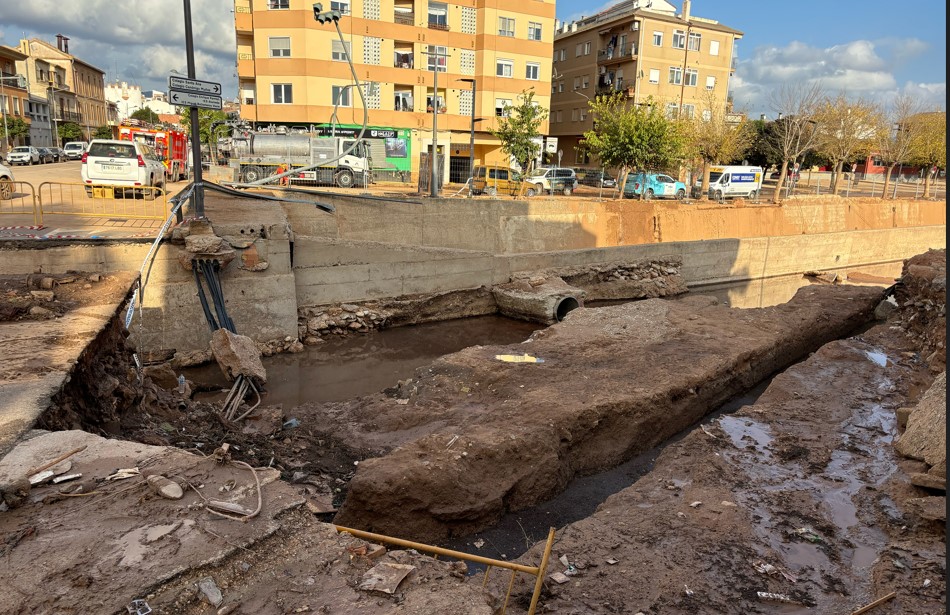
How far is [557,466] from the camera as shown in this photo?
8508 millimetres

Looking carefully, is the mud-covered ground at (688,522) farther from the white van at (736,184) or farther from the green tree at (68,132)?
the green tree at (68,132)

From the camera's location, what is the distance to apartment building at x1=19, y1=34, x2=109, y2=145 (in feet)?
229

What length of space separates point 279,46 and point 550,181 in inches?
654

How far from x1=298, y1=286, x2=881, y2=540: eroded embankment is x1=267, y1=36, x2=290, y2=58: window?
27.0 metres

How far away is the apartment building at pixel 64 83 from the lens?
69938 millimetres

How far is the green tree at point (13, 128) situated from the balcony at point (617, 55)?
49193 millimetres

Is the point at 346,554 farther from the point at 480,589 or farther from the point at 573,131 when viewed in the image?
the point at 573,131

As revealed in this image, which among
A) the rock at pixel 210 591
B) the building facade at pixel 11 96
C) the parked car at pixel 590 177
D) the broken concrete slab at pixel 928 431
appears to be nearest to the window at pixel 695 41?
the parked car at pixel 590 177

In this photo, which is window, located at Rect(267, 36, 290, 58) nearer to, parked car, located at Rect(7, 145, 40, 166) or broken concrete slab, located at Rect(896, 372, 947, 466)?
parked car, located at Rect(7, 145, 40, 166)

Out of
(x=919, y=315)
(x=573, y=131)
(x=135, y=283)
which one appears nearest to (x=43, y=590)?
(x=135, y=283)

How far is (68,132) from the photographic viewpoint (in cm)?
6925

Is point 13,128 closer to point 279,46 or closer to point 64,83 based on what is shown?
point 64,83

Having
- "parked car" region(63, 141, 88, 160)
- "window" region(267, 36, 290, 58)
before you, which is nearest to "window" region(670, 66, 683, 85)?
"window" region(267, 36, 290, 58)

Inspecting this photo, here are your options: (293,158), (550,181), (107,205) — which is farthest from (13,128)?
(550,181)
